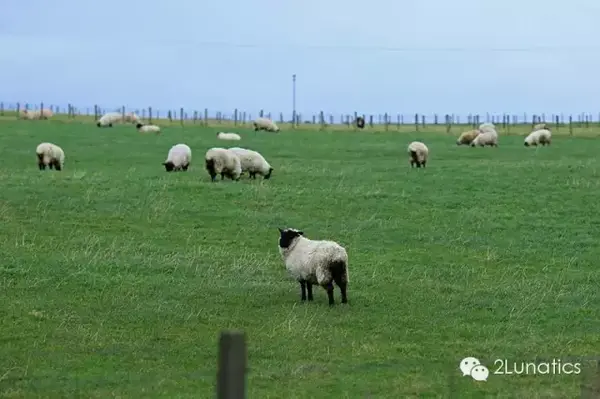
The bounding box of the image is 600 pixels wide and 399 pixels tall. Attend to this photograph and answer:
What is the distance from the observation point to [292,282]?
17094mm

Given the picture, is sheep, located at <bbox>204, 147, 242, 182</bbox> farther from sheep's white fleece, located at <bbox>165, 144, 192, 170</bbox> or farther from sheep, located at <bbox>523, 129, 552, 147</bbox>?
sheep, located at <bbox>523, 129, 552, 147</bbox>

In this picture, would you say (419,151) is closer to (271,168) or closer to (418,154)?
(418,154)

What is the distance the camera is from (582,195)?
28.4 m

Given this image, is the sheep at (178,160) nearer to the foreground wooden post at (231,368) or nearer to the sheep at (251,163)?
the sheep at (251,163)

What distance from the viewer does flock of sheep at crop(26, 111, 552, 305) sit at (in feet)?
49.1

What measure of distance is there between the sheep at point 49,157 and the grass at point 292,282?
4.36ft

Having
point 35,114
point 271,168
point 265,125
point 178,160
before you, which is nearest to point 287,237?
point 271,168

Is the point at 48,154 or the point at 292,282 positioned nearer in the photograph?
the point at 292,282

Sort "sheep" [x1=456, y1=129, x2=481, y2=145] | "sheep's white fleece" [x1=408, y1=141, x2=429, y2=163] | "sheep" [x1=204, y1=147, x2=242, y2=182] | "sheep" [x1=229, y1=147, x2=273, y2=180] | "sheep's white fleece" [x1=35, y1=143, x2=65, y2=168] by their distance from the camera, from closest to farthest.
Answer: "sheep" [x1=204, y1=147, x2=242, y2=182], "sheep" [x1=229, y1=147, x2=273, y2=180], "sheep's white fleece" [x1=35, y1=143, x2=65, y2=168], "sheep's white fleece" [x1=408, y1=141, x2=429, y2=163], "sheep" [x1=456, y1=129, x2=481, y2=145]

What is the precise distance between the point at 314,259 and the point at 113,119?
56.6 m

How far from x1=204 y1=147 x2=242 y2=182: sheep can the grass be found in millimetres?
419

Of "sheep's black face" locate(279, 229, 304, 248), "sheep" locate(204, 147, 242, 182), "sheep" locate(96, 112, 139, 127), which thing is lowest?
"sheep's black face" locate(279, 229, 304, 248)

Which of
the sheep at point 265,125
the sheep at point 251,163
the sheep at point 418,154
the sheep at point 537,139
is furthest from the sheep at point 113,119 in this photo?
the sheep at point 251,163

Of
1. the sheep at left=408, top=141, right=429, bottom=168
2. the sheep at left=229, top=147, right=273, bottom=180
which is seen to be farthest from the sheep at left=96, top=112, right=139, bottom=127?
the sheep at left=229, top=147, right=273, bottom=180
